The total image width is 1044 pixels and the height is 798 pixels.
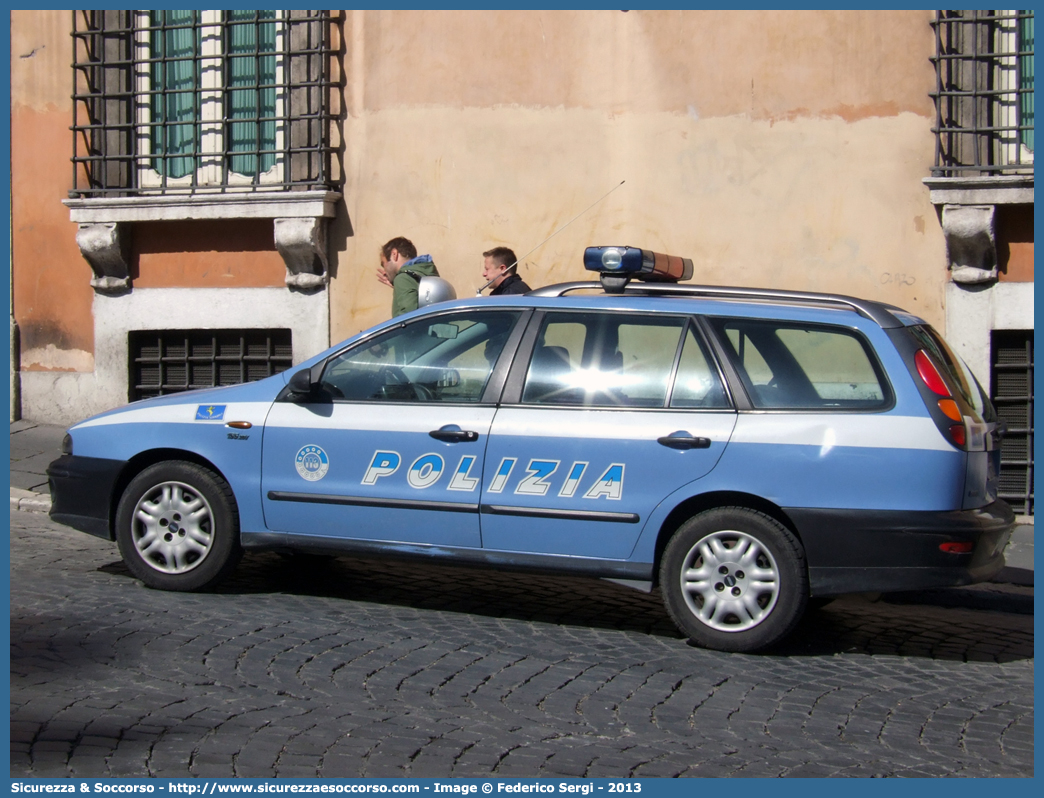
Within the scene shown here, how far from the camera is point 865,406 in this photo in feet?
18.4

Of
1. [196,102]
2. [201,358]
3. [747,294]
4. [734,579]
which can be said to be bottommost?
[734,579]

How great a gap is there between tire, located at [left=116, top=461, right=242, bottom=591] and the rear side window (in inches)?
105

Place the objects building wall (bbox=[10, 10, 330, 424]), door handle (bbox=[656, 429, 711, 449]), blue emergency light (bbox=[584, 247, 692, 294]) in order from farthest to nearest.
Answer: building wall (bbox=[10, 10, 330, 424]) → blue emergency light (bbox=[584, 247, 692, 294]) → door handle (bbox=[656, 429, 711, 449])

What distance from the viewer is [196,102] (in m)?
12.6

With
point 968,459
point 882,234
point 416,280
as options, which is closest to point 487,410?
point 968,459

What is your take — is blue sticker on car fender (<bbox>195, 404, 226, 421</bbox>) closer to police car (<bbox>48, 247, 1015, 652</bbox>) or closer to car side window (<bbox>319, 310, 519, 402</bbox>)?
police car (<bbox>48, 247, 1015, 652</bbox>)

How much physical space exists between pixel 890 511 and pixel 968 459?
1.33 feet

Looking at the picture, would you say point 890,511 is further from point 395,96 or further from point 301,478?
point 395,96

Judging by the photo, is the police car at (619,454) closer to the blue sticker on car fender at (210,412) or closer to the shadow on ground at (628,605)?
the blue sticker on car fender at (210,412)

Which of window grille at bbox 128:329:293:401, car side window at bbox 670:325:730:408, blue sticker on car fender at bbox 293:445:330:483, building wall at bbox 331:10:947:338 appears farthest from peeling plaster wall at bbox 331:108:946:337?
blue sticker on car fender at bbox 293:445:330:483

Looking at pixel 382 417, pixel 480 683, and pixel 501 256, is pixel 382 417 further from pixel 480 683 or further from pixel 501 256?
pixel 501 256

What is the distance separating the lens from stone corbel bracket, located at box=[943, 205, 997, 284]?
1022 centimetres

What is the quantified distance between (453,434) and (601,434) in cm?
71

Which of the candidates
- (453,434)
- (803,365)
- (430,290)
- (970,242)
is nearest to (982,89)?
(970,242)
